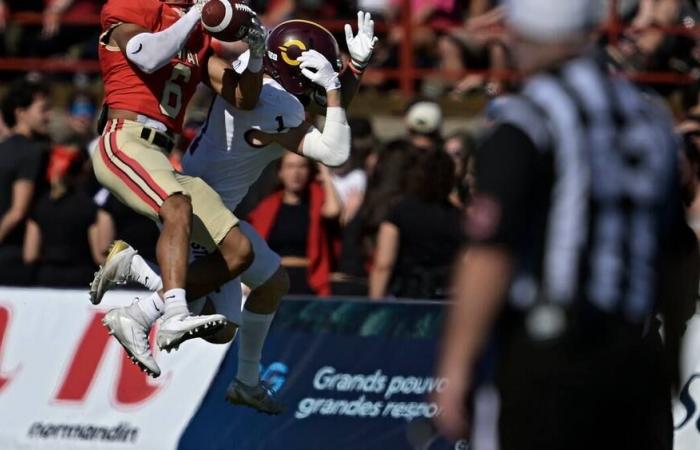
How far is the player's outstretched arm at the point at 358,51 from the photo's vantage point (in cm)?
729

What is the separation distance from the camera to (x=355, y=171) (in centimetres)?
1135

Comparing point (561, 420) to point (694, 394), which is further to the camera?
point (694, 394)

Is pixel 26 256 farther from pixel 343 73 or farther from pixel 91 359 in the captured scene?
pixel 343 73

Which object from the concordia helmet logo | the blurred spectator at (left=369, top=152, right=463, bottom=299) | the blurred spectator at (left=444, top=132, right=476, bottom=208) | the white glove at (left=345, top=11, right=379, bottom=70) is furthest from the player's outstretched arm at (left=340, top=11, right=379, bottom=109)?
the blurred spectator at (left=369, top=152, right=463, bottom=299)

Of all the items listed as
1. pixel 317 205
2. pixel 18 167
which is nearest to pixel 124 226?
pixel 18 167

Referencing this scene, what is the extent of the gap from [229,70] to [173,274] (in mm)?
937

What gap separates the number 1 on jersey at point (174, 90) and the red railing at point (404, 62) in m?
5.84

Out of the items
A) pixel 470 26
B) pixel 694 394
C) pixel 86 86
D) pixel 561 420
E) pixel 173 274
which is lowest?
pixel 86 86

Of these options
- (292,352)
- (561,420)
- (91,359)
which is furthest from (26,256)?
(561,420)

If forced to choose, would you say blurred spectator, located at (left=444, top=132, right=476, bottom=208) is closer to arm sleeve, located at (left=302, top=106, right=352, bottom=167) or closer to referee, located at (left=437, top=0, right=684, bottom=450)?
arm sleeve, located at (left=302, top=106, right=352, bottom=167)

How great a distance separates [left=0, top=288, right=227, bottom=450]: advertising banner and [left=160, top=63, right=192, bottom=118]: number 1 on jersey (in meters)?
2.24

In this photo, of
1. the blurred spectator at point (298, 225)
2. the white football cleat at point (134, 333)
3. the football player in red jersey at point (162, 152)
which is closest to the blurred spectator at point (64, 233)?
the blurred spectator at point (298, 225)

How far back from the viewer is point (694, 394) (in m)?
8.39

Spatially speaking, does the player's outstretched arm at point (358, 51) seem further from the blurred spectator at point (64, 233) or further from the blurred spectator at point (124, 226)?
the blurred spectator at point (64, 233)
